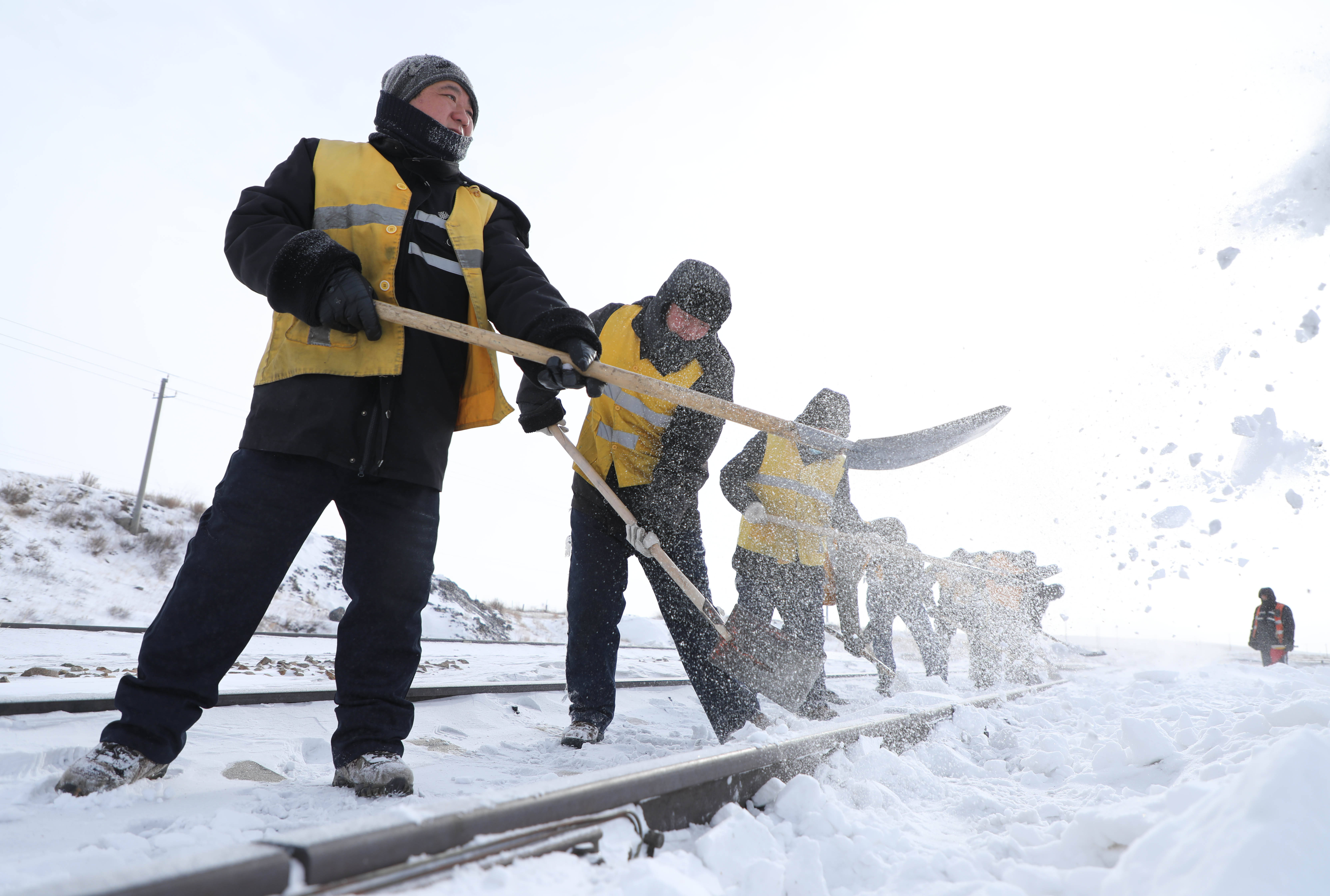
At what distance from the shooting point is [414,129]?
7.52ft

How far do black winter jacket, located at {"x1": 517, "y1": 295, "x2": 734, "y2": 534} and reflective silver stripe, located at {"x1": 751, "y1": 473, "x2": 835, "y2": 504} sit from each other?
1587mm

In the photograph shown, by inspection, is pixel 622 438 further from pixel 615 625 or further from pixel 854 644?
pixel 854 644

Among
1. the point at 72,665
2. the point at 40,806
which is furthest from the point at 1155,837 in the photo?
the point at 72,665

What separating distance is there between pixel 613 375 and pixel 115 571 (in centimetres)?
1745

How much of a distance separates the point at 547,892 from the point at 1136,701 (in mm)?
4529

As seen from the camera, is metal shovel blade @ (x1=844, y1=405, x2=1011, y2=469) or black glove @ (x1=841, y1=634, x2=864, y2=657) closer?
metal shovel blade @ (x1=844, y1=405, x2=1011, y2=469)

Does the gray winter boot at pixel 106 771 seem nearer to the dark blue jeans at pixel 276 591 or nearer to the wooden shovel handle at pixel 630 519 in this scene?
the dark blue jeans at pixel 276 591

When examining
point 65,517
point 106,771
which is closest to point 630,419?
point 106,771

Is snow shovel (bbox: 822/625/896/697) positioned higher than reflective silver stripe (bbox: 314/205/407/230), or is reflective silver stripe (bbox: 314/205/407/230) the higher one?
reflective silver stripe (bbox: 314/205/407/230)

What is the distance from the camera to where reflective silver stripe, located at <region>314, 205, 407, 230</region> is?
7.13 feet

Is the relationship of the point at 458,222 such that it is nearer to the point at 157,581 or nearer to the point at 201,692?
the point at 201,692

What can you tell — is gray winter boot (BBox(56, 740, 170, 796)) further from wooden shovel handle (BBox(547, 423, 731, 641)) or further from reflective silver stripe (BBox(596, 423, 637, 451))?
reflective silver stripe (BBox(596, 423, 637, 451))

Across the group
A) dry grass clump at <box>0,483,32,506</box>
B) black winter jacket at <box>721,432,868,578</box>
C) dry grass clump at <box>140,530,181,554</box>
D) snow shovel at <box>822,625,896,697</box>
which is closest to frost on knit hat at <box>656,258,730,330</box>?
black winter jacket at <box>721,432,868,578</box>

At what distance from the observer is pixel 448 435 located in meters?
2.25
